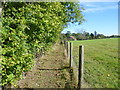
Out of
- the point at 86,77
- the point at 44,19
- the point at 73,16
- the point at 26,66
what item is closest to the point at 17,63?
the point at 26,66

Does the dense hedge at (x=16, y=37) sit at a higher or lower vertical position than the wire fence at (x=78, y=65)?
higher

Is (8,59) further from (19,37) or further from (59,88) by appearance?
(59,88)

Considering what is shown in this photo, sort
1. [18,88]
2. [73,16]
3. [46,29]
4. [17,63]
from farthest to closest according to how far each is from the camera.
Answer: [73,16], [46,29], [18,88], [17,63]

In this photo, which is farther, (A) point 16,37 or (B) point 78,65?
(B) point 78,65

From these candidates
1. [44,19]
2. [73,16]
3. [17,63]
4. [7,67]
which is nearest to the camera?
[7,67]

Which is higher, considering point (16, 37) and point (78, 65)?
point (16, 37)

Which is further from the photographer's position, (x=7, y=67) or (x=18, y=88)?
(x=18, y=88)

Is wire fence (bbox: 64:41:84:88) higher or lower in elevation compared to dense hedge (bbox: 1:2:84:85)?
lower

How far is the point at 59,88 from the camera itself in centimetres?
360

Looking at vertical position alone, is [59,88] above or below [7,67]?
below

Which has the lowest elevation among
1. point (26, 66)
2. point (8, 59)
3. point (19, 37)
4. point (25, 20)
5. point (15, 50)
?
point (26, 66)

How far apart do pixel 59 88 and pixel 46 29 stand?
2207 mm

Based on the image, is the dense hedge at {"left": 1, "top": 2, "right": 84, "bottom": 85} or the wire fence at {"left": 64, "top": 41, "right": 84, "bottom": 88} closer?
the dense hedge at {"left": 1, "top": 2, "right": 84, "bottom": 85}

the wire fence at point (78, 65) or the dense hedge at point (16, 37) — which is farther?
→ the wire fence at point (78, 65)
